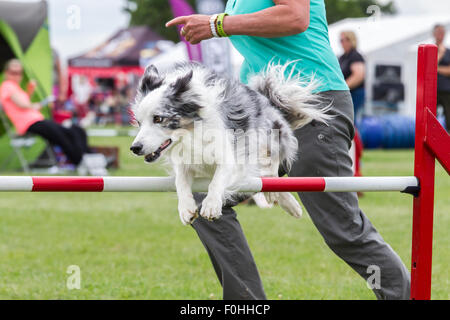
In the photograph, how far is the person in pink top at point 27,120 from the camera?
33.7 feet

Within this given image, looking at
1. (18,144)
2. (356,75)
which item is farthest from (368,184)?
(18,144)

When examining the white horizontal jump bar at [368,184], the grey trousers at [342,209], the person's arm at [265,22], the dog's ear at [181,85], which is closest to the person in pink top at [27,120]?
the grey trousers at [342,209]

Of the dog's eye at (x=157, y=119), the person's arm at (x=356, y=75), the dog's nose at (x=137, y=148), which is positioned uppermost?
the dog's eye at (x=157, y=119)

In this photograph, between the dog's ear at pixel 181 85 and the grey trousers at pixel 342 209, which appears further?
the grey trousers at pixel 342 209

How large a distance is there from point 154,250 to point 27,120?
550 cm

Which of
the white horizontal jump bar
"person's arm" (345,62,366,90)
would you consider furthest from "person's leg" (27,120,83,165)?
the white horizontal jump bar

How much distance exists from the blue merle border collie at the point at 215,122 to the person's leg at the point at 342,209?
2.7 inches

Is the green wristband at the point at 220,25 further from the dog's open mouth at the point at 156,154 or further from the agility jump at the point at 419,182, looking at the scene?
the agility jump at the point at 419,182

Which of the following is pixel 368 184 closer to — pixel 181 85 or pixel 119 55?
pixel 181 85

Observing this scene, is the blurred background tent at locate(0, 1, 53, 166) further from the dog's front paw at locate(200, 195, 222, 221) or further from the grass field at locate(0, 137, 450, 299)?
the dog's front paw at locate(200, 195, 222, 221)

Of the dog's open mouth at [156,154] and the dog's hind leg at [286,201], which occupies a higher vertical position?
the dog's open mouth at [156,154]

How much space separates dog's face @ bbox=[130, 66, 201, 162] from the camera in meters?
2.64

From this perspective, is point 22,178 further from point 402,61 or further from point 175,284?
point 402,61
